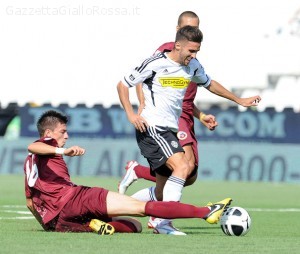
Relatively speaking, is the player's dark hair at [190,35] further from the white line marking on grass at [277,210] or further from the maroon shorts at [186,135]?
the white line marking on grass at [277,210]

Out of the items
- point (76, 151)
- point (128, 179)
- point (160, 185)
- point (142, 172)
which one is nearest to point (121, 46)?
point (128, 179)

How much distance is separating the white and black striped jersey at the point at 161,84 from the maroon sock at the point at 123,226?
102cm

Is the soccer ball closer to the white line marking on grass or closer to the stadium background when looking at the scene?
the white line marking on grass

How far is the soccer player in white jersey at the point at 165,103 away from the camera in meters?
10.3

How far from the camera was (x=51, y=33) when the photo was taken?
161ft

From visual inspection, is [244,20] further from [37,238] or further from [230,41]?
[37,238]

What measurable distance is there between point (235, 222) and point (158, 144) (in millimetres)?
1147

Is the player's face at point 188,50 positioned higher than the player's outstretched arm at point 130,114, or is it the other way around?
the player's face at point 188,50

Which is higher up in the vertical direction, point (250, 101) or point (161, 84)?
point (161, 84)

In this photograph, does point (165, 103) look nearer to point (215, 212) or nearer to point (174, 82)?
point (174, 82)

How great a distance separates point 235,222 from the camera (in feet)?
32.3

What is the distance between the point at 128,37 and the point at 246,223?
132 ft

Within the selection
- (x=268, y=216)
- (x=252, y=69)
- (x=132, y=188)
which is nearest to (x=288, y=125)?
(x=132, y=188)

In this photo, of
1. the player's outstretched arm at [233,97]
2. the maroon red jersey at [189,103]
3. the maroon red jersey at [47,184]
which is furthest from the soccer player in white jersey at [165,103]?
the maroon red jersey at [189,103]
